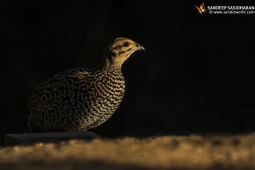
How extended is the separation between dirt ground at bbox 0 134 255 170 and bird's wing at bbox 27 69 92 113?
4.03ft

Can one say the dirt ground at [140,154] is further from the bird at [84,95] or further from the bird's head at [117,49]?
the bird's head at [117,49]

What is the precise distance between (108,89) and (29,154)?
184 centimetres

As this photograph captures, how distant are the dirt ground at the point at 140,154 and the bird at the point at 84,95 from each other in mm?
1073

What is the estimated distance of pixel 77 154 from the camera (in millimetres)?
4711

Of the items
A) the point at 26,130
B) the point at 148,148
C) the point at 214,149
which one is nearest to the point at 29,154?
the point at 148,148

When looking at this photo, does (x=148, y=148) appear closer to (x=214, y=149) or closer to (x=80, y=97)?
(x=214, y=149)

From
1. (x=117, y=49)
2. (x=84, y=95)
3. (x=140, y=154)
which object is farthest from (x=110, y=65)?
(x=140, y=154)

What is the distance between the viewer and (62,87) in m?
6.62

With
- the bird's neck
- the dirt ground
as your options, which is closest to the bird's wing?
the bird's neck

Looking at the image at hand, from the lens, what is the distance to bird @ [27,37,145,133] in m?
6.49

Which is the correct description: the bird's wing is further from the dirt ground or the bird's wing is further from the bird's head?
the dirt ground

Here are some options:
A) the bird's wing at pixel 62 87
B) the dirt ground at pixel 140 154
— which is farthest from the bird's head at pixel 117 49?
the dirt ground at pixel 140 154

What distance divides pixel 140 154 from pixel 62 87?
6.91 ft

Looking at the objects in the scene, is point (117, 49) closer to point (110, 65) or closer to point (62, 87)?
point (110, 65)
